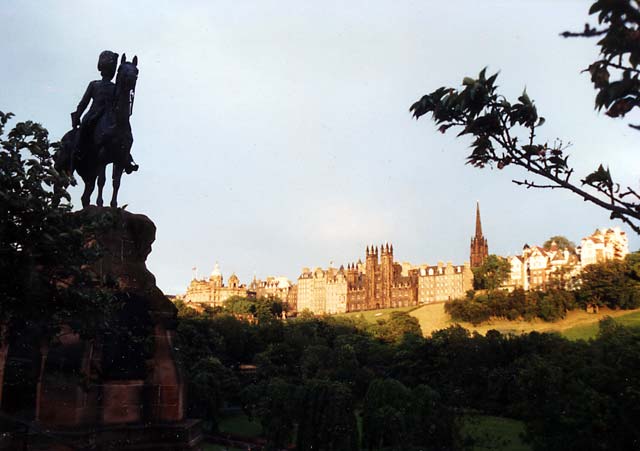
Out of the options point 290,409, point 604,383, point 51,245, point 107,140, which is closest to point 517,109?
point 51,245

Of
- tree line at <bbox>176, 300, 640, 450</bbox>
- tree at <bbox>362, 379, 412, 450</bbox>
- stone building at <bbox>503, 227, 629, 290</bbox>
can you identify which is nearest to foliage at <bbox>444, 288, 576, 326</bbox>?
stone building at <bbox>503, 227, 629, 290</bbox>

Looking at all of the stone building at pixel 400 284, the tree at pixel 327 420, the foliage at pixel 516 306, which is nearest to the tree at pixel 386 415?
the tree at pixel 327 420

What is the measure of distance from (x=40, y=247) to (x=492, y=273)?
15003 centimetres

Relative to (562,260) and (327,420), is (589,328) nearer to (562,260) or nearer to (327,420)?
(562,260)

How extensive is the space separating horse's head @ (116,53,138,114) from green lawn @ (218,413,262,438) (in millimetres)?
42003

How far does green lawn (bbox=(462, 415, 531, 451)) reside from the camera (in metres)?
43.8

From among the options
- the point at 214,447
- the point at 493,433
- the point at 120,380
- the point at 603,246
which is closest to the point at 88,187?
the point at 120,380

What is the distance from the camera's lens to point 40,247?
10820mm

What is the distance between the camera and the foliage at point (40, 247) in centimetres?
1045

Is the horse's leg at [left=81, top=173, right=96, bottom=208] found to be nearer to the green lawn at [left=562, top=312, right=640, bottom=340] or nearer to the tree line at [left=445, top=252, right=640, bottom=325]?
the green lawn at [left=562, top=312, right=640, bottom=340]

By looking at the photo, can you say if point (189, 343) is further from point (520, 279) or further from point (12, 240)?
point (520, 279)

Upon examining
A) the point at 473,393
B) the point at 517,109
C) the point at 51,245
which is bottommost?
the point at 473,393

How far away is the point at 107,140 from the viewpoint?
1562cm

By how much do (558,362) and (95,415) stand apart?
117 ft
